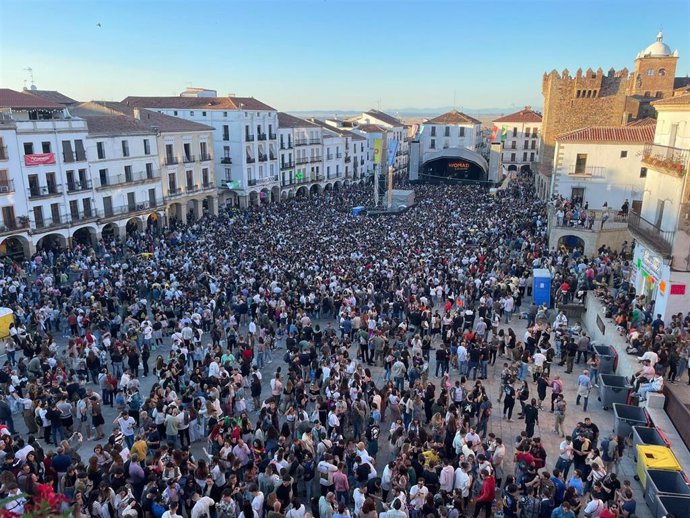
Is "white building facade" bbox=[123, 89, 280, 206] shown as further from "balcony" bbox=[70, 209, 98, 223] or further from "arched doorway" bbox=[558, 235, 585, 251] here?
"arched doorway" bbox=[558, 235, 585, 251]

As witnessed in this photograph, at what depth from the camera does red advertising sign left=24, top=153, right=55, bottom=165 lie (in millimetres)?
30244

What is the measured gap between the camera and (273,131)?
50.5 metres

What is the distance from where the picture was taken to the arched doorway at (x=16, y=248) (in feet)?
99.7

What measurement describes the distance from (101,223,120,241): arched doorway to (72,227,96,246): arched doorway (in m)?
1.12

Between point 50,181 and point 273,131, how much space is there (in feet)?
75.8

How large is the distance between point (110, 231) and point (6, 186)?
8.30 m

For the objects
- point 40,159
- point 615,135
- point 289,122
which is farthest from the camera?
point 289,122

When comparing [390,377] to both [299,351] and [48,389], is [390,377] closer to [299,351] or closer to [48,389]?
[299,351]

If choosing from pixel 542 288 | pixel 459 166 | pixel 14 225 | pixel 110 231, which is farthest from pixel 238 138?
pixel 542 288

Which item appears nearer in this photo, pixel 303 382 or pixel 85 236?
pixel 303 382

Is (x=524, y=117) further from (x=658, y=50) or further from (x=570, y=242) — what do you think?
(x=570, y=242)

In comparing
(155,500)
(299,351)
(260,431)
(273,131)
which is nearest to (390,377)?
(299,351)

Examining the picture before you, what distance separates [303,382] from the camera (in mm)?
13258

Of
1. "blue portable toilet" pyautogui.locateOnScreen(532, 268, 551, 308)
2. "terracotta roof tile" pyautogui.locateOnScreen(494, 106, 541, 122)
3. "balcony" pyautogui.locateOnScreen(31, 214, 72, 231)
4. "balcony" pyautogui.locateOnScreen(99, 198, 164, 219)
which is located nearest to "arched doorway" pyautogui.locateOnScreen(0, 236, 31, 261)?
"balcony" pyautogui.locateOnScreen(31, 214, 72, 231)
